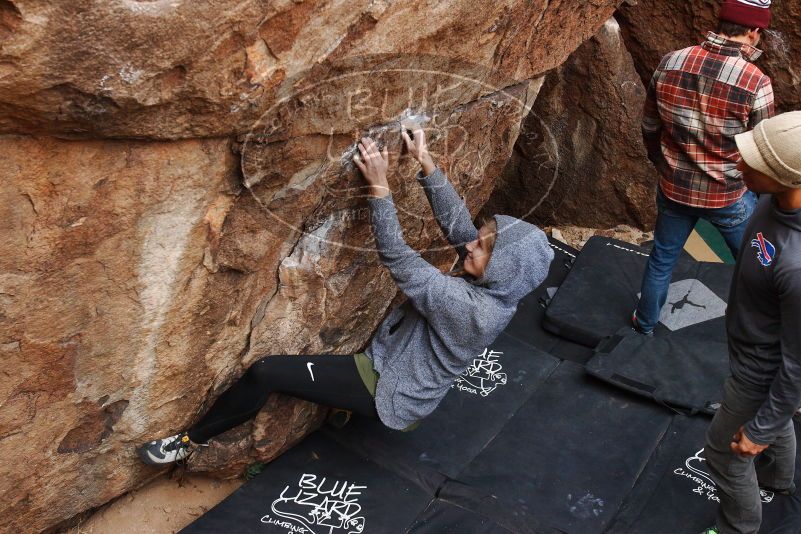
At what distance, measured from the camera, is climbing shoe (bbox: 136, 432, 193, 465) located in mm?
2793

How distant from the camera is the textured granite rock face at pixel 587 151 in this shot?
4703 mm

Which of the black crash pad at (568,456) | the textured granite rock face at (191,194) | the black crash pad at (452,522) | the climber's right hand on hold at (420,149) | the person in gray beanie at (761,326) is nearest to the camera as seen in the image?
the textured granite rock face at (191,194)

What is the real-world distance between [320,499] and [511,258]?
112 cm

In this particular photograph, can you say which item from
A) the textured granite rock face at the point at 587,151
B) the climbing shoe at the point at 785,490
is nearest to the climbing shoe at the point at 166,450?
the climbing shoe at the point at 785,490

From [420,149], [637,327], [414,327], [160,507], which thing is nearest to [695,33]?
[637,327]

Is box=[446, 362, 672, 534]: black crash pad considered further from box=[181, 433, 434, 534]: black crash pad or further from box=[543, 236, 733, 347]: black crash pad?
box=[543, 236, 733, 347]: black crash pad

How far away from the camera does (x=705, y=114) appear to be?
129 inches

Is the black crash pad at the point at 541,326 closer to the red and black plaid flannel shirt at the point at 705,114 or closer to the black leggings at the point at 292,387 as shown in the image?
the red and black plaid flannel shirt at the point at 705,114

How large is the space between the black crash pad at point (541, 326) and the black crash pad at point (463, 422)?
0.54ft

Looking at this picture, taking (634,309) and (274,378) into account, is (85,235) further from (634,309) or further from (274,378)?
(634,309)

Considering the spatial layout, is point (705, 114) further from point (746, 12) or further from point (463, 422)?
point (463, 422)

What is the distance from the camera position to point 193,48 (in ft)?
6.55

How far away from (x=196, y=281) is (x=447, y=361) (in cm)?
82

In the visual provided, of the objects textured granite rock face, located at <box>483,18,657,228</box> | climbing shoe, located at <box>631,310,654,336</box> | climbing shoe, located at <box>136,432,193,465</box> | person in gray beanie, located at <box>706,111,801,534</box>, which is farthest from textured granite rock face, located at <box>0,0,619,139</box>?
textured granite rock face, located at <box>483,18,657,228</box>
